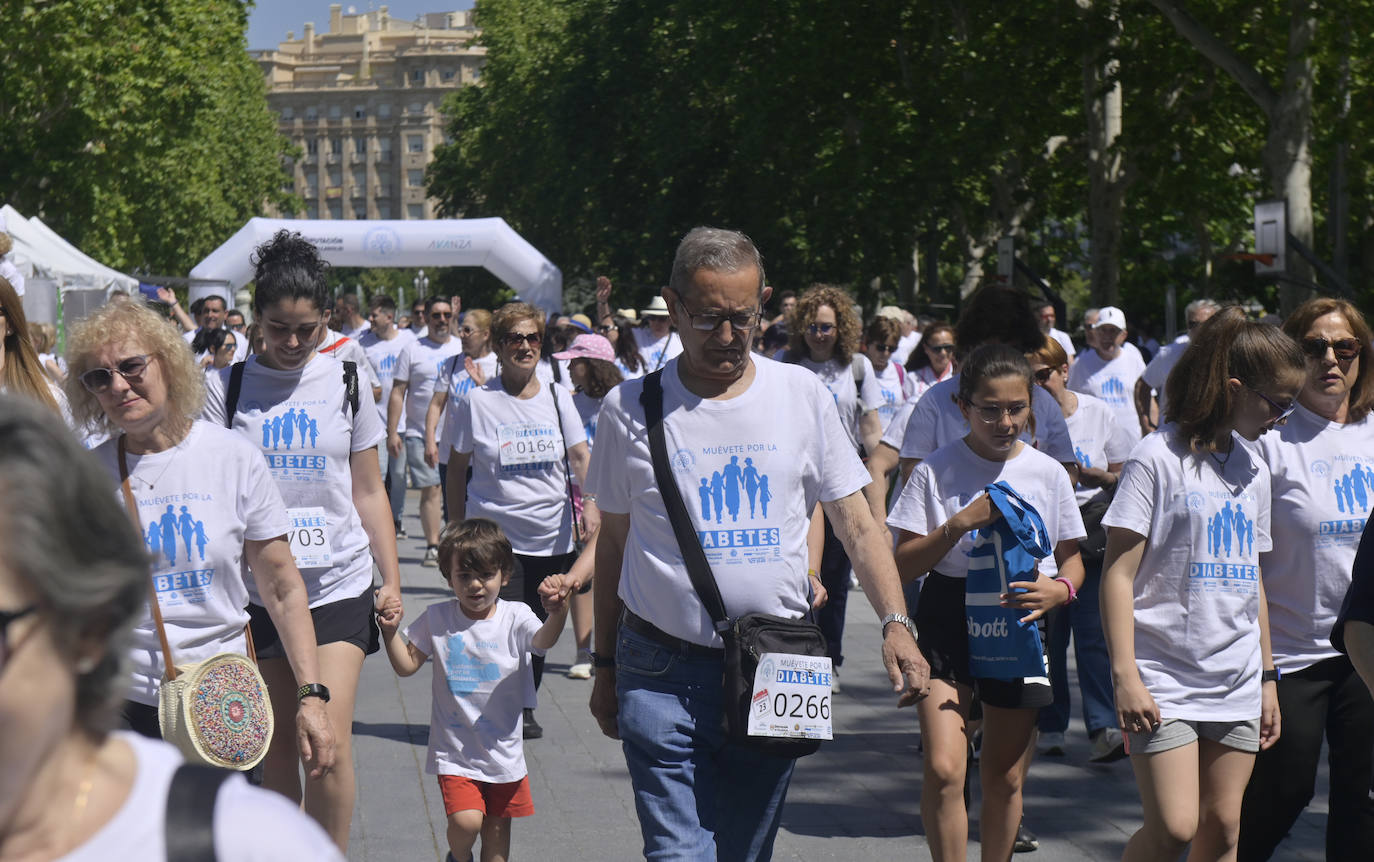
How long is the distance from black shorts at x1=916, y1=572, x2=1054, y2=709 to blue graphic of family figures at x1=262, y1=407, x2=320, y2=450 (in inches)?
70.8

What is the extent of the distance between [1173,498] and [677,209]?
124 ft

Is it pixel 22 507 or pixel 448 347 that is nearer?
pixel 22 507

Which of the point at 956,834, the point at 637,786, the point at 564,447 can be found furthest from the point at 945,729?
the point at 564,447

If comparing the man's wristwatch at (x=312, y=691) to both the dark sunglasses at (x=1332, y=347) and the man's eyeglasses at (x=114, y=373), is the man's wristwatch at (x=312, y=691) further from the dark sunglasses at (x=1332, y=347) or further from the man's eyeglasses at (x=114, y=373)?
the dark sunglasses at (x=1332, y=347)

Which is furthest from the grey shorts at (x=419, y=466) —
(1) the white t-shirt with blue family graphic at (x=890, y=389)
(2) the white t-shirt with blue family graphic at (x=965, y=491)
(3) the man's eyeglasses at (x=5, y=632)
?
(3) the man's eyeglasses at (x=5, y=632)

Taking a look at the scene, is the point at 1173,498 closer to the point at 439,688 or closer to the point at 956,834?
the point at 956,834

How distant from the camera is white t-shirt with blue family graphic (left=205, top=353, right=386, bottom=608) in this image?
4.98 meters

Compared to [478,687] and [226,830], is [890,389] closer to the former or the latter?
[478,687]

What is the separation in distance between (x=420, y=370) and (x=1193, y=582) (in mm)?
10402

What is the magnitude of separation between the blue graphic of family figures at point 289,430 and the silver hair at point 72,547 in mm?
3508

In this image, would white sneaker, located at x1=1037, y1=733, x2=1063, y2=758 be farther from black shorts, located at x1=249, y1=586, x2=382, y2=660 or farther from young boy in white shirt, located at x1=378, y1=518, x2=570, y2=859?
black shorts, located at x1=249, y1=586, x2=382, y2=660

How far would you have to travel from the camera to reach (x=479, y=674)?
554cm

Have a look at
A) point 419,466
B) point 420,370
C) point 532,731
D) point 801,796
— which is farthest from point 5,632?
point 420,370

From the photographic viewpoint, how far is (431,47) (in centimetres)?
16950
